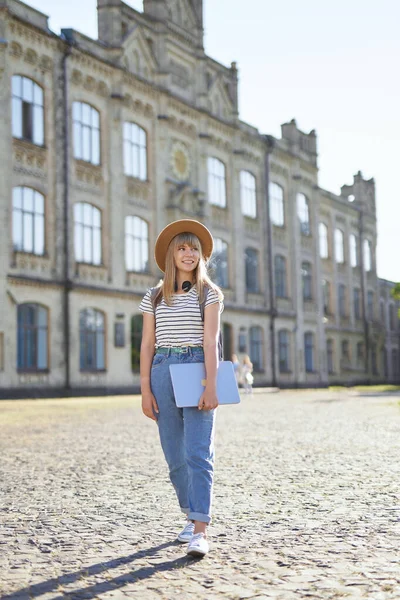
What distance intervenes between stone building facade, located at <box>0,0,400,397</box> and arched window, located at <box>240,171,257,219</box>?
0.12 metres

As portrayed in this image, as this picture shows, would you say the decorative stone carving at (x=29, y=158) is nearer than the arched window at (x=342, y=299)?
Yes

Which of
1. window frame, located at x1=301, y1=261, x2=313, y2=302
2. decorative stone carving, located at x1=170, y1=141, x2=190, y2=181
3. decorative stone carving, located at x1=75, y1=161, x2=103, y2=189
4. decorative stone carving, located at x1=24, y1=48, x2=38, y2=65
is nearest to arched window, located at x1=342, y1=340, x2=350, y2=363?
window frame, located at x1=301, y1=261, x2=313, y2=302

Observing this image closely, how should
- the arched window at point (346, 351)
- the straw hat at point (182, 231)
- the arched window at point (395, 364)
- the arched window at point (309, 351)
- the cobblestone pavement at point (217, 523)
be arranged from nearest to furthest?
the cobblestone pavement at point (217, 523) → the straw hat at point (182, 231) → the arched window at point (309, 351) → the arched window at point (346, 351) → the arched window at point (395, 364)

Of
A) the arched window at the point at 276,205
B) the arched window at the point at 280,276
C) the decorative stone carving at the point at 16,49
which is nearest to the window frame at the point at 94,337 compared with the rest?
the decorative stone carving at the point at 16,49

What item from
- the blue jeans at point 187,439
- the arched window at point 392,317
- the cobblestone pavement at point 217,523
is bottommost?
the cobblestone pavement at point 217,523

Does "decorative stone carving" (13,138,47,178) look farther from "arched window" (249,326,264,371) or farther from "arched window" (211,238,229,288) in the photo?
"arched window" (249,326,264,371)

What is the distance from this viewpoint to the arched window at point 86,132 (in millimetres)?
30391

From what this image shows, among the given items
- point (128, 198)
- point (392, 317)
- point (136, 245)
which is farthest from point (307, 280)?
point (392, 317)

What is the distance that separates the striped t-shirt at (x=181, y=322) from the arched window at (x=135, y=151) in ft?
93.4

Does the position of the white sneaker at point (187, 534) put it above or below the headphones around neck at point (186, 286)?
below

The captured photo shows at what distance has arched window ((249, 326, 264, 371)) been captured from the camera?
4000 centimetres

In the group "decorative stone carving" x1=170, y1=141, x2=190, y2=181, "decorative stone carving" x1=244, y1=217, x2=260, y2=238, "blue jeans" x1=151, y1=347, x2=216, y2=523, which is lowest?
"blue jeans" x1=151, y1=347, x2=216, y2=523

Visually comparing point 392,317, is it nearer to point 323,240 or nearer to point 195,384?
point 323,240

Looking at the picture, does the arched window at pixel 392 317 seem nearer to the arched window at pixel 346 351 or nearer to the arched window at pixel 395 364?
the arched window at pixel 395 364
